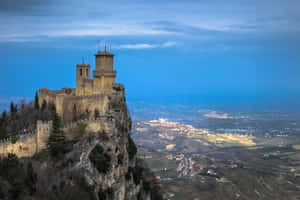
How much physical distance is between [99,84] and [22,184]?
21.3 meters

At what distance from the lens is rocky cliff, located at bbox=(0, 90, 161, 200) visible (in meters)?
33.5

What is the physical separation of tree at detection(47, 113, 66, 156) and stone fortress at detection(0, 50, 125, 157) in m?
0.57

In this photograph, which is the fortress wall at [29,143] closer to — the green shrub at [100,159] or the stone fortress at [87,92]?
the green shrub at [100,159]

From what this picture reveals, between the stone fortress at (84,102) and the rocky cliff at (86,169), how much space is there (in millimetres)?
480

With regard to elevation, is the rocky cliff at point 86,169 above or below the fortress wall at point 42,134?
below

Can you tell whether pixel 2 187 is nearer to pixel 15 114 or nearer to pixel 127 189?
pixel 127 189

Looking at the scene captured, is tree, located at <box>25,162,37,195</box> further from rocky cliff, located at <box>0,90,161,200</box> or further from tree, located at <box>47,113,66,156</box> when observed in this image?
tree, located at <box>47,113,66,156</box>

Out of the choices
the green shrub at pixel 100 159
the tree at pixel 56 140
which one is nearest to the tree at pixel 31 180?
the tree at pixel 56 140

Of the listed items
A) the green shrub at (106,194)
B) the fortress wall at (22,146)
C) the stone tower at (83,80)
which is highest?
the stone tower at (83,80)

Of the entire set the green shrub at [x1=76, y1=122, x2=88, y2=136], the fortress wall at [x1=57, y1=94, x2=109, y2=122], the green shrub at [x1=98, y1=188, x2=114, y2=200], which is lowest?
the green shrub at [x1=98, y1=188, x2=114, y2=200]

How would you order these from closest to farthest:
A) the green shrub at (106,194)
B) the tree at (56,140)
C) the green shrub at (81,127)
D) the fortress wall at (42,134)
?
1. the tree at (56,140)
2. the fortress wall at (42,134)
3. the green shrub at (106,194)
4. the green shrub at (81,127)

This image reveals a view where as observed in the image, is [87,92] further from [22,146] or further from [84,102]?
[22,146]

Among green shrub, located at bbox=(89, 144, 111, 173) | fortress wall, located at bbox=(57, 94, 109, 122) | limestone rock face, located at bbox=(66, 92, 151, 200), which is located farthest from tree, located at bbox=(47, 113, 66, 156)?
fortress wall, located at bbox=(57, 94, 109, 122)

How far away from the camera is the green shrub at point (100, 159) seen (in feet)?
136
